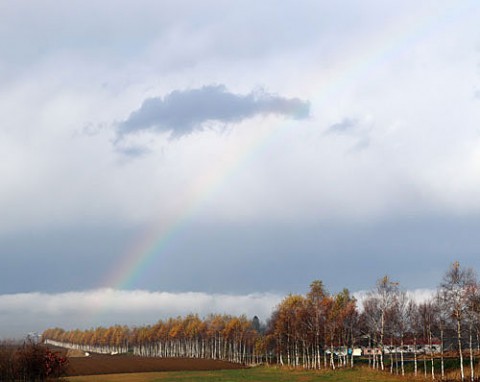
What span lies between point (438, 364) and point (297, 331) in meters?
39.2

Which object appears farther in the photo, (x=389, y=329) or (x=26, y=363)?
(x=389, y=329)

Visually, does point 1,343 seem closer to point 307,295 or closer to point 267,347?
point 307,295

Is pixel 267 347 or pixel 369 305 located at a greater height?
pixel 369 305

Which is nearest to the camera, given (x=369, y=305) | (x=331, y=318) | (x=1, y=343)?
(x=1, y=343)

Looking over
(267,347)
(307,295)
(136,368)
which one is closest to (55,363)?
(136,368)

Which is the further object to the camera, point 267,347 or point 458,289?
point 267,347

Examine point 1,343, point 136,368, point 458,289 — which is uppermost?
point 458,289

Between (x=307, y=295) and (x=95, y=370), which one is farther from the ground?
(x=307, y=295)

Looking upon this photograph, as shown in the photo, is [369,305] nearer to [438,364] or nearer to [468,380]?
[438,364]

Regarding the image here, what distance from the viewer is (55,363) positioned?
7275cm

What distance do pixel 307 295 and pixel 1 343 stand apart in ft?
253

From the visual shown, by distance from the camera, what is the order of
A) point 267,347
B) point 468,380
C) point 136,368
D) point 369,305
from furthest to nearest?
1. point 267,347
2. point 136,368
3. point 369,305
4. point 468,380

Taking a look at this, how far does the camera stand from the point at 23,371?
7056cm

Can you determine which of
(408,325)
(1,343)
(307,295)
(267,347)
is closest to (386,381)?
(408,325)
